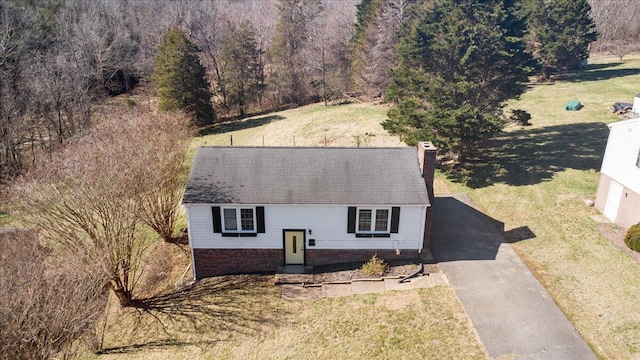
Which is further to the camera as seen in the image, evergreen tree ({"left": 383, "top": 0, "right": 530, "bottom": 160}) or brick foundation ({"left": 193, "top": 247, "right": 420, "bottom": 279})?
evergreen tree ({"left": 383, "top": 0, "right": 530, "bottom": 160})

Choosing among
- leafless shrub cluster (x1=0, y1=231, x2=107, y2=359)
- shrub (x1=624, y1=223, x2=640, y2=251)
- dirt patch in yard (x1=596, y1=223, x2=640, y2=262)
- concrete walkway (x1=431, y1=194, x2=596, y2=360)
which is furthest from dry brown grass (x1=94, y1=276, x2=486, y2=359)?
shrub (x1=624, y1=223, x2=640, y2=251)

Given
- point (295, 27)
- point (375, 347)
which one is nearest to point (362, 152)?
point (375, 347)

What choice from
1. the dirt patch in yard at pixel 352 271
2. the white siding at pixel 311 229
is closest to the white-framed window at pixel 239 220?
the white siding at pixel 311 229

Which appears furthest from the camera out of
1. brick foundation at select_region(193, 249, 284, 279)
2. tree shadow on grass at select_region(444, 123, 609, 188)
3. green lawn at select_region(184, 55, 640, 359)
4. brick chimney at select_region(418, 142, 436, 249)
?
tree shadow on grass at select_region(444, 123, 609, 188)

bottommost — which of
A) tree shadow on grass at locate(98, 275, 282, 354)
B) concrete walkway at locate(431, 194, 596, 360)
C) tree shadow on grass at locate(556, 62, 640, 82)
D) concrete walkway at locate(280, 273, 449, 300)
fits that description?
tree shadow on grass at locate(98, 275, 282, 354)

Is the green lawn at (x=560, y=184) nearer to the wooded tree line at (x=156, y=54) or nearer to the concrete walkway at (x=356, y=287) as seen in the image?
the concrete walkway at (x=356, y=287)

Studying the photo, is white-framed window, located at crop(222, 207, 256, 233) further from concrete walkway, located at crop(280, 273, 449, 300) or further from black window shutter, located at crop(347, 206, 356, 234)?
black window shutter, located at crop(347, 206, 356, 234)

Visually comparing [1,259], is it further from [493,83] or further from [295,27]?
[295,27]
